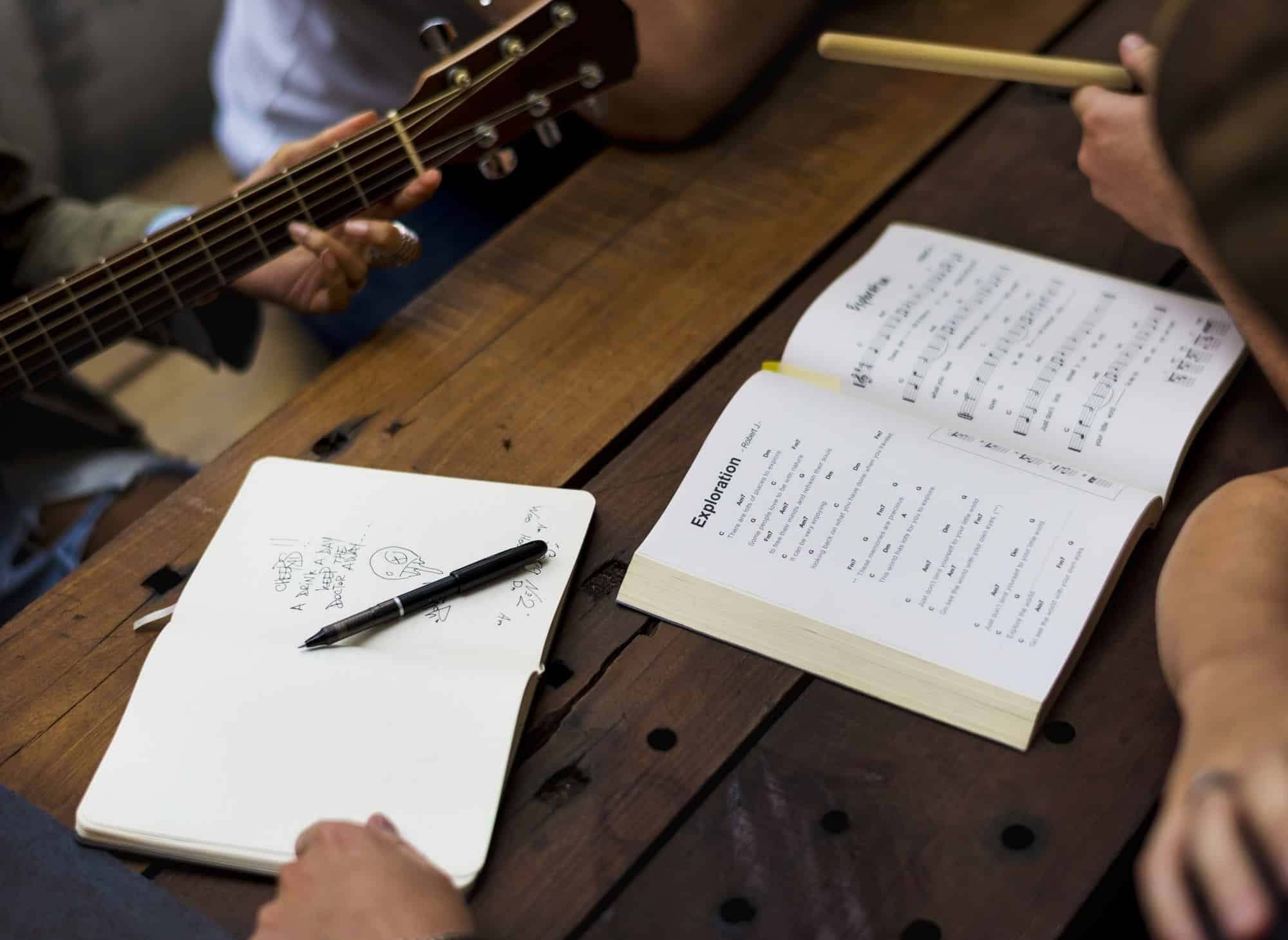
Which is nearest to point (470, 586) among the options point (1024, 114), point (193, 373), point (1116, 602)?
point (1116, 602)

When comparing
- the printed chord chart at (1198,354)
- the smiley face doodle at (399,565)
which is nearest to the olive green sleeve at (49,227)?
the smiley face doodle at (399,565)

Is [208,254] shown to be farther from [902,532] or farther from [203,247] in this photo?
[902,532]

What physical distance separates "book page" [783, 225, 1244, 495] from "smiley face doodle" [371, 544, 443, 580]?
Answer: 306 millimetres

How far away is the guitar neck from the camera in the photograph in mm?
985

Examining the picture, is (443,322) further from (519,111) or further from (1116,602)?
(1116,602)

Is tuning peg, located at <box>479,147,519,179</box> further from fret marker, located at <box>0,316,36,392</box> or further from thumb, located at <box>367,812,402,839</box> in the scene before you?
thumb, located at <box>367,812,402,839</box>

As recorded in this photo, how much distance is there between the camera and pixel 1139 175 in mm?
927

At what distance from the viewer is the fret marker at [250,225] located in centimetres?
98

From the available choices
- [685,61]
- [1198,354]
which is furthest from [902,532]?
[685,61]

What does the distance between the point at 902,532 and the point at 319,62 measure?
1.00 metres

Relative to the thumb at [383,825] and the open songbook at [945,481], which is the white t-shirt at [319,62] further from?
the thumb at [383,825]

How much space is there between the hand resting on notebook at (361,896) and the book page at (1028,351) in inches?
17.6

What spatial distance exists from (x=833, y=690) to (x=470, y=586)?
0.24m

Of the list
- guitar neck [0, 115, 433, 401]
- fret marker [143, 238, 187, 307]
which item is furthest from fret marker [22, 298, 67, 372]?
fret marker [143, 238, 187, 307]
